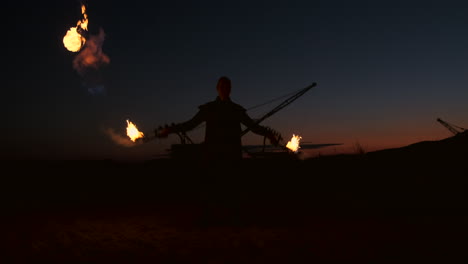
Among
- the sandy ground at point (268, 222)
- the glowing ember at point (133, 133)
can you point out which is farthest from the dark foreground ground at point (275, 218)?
the glowing ember at point (133, 133)

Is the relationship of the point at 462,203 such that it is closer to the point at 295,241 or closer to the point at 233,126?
the point at 295,241

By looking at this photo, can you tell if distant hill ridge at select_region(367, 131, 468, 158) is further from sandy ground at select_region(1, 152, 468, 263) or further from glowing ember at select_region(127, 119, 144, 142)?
glowing ember at select_region(127, 119, 144, 142)

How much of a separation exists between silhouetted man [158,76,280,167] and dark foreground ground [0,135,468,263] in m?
0.44

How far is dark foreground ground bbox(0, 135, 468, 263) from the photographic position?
201 inches

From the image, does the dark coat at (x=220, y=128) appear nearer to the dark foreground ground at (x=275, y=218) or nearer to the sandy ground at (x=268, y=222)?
the dark foreground ground at (x=275, y=218)

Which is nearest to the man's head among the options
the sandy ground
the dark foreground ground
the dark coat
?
the dark coat

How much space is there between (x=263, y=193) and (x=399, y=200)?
523cm

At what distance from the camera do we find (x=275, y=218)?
313 inches

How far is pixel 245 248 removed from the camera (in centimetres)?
527

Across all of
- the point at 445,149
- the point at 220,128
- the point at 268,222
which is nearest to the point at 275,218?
the point at 268,222

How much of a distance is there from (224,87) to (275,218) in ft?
11.6

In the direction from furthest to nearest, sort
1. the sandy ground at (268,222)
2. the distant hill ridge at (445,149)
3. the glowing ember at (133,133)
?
the distant hill ridge at (445,149), the glowing ember at (133,133), the sandy ground at (268,222)

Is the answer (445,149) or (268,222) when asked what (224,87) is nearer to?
(268,222)

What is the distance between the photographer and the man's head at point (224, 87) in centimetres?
732
